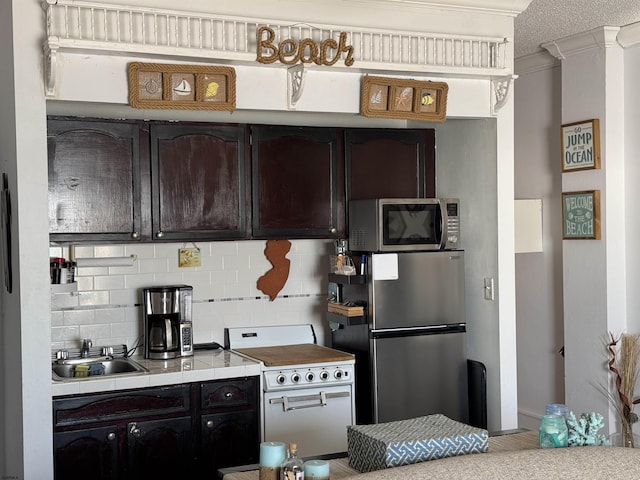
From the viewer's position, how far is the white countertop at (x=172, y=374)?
4059mm

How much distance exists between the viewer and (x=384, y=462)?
2562mm

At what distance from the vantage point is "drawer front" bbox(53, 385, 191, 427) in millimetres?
4066

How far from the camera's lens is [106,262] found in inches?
187

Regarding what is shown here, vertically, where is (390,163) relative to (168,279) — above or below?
above

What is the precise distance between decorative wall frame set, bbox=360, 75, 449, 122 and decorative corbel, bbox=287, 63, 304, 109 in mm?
391

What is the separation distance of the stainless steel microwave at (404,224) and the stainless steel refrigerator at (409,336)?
64 mm

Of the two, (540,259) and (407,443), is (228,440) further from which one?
(540,259)

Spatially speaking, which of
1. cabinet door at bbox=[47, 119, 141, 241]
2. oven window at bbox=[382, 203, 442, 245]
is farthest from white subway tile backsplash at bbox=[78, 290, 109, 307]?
oven window at bbox=[382, 203, 442, 245]

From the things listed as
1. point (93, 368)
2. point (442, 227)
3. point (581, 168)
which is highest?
point (581, 168)

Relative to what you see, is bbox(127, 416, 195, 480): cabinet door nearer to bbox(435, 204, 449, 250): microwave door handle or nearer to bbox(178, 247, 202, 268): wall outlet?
bbox(178, 247, 202, 268): wall outlet

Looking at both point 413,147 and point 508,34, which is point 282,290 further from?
point 508,34

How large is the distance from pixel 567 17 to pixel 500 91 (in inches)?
30.8

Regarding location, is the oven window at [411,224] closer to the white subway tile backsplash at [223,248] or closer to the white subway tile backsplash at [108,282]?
the white subway tile backsplash at [223,248]

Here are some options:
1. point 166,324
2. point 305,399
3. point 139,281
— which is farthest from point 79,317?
point 305,399
